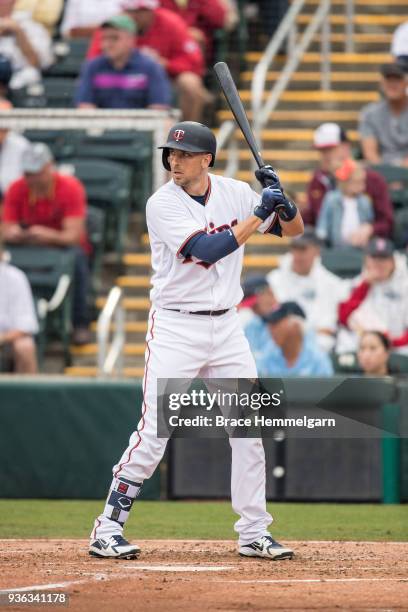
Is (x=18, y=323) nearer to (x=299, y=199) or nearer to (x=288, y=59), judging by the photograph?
(x=299, y=199)

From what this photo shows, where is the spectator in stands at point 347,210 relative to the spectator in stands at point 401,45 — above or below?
below

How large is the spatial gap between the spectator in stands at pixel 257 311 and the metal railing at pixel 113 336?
3.15ft

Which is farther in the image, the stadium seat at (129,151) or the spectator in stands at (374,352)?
the stadium seat at (129,151)

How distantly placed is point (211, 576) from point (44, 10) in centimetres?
990

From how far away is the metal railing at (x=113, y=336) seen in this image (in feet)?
35.4

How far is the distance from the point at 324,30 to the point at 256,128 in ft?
6.33

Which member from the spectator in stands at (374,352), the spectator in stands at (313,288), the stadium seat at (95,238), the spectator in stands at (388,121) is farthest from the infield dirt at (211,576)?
the spectator in stands at (388,121)

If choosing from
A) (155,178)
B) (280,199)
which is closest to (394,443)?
(155,178)

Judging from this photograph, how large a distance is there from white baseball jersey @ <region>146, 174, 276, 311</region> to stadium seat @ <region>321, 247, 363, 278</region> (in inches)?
188

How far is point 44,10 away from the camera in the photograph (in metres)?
15.2

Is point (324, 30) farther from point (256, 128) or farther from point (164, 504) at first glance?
point (164, 504)

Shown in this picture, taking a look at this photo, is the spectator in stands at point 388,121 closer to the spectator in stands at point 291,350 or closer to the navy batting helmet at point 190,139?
the spectator in stands at point 291,350

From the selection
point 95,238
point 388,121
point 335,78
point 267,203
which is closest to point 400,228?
point 388,121

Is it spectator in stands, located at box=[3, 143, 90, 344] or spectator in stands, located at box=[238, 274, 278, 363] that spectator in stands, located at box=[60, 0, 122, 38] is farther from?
spectator in stands, located at box=[238, 274, 278, 363]
